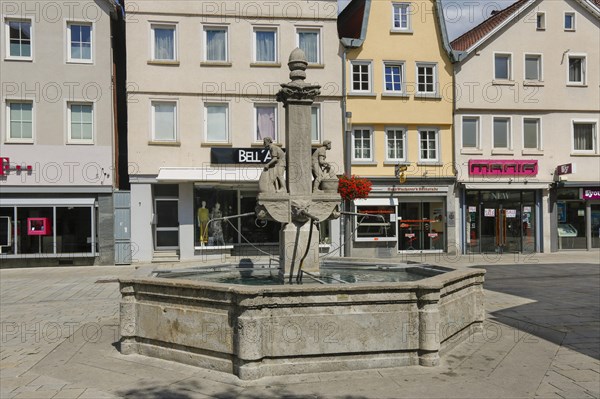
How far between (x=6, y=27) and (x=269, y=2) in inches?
419

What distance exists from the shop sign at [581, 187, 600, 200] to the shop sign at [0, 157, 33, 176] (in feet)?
81.3

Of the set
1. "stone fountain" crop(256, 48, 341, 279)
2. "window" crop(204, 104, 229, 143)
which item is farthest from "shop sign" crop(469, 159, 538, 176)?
"stone fountain" crop(256, 48, 341, 279)

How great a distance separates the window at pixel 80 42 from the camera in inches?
879

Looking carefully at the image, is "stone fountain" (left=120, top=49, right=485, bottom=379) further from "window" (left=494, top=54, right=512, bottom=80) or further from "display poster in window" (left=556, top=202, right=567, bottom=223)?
"display poster in window" (left=556, top=202, right=567, bottom=223)

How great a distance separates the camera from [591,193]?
2645 centimetres

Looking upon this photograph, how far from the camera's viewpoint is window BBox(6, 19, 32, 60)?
71.5ft

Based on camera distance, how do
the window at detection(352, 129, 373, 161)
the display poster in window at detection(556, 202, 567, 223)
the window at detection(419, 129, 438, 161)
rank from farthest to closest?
the display poster in window at detection(556, 202, 567, 223) → the window at detection(419, 129, 438, 161) → the window at detection(352, 129, 373, 161)

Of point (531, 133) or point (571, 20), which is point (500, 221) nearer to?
point (531, 133)

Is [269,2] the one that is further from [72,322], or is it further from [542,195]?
[72,322]

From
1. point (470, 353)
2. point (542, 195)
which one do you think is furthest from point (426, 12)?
point (470, 353)

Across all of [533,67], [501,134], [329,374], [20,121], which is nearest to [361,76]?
[501,134]

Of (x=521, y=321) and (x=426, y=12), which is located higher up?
(x=426, y=12)

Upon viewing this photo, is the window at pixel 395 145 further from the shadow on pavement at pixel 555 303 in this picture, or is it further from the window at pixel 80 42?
the window at pixel 80 42

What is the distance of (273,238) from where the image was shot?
23672mm
